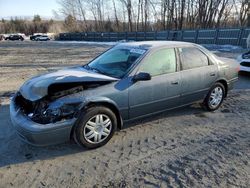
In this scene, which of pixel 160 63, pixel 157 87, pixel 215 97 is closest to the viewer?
pixel 157 87

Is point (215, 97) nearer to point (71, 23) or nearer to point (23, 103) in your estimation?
point (23, 103)

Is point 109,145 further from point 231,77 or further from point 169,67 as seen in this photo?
point 231,77

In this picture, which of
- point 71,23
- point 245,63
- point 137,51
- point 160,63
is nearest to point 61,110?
point 137,51

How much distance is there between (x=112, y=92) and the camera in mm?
3770

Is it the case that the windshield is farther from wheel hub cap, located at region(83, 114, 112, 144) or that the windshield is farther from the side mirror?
wheel hub cap, located at region(83, 114, 112, 144)

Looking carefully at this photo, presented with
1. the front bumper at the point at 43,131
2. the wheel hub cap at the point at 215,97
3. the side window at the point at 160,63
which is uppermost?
the side window at the point at 160,63

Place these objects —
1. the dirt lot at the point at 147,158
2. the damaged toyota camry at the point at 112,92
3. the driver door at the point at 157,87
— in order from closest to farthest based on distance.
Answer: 1. the dirt lot at the point at 147,158
2. the damaged toyota camry at the point at 112,92
3. the driver door at the point at 157,87

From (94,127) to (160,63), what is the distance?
1.63 metres

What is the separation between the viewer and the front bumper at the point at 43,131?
129 inches

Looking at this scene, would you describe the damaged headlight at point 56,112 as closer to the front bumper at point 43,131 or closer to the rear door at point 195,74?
the front bumper at point 43,131

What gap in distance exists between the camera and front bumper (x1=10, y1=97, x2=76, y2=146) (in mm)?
3273

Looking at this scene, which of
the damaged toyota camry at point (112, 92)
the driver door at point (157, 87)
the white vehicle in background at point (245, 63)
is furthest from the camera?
the white vehicle in background at point (245, 63)

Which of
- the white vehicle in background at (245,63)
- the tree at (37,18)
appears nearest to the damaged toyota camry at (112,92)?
the white vehicle in background at (245,63)

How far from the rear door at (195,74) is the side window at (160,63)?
9.1 inches
